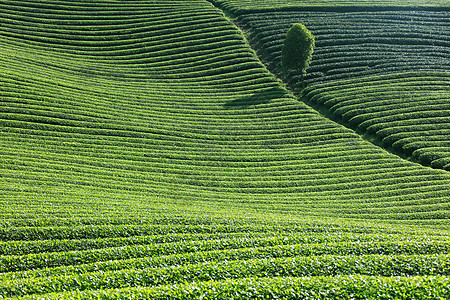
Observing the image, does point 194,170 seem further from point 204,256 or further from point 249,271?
point 249,271

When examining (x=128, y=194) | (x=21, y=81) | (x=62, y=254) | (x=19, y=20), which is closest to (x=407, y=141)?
(x=128, y=194)

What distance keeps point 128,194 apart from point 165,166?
556 centimetres

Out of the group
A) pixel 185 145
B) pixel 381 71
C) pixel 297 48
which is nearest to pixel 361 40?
pixel 381 71

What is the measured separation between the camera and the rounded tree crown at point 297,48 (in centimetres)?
4566

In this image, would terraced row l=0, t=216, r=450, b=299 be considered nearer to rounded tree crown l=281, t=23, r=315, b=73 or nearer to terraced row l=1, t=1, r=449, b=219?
terraced row l=1, t=1, r=449, b=219

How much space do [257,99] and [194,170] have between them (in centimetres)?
1513

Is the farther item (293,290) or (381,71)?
(381,71)

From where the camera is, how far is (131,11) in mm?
60375

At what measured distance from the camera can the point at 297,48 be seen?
45562 mm

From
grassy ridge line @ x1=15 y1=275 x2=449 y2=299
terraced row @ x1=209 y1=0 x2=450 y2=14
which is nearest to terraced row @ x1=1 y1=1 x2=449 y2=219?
grassy ridge line @ x1=15 y1=275 x2=449 y2=299

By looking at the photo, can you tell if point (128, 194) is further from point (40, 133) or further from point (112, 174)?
point (40, 133)

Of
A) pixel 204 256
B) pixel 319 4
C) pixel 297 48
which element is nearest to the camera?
pixel 204 256

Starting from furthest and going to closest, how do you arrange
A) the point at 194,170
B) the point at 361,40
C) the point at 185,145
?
the point at 361,40
the point at 185,145
the point at 194,170

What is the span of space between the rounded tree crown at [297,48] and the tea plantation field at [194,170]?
2966mm
